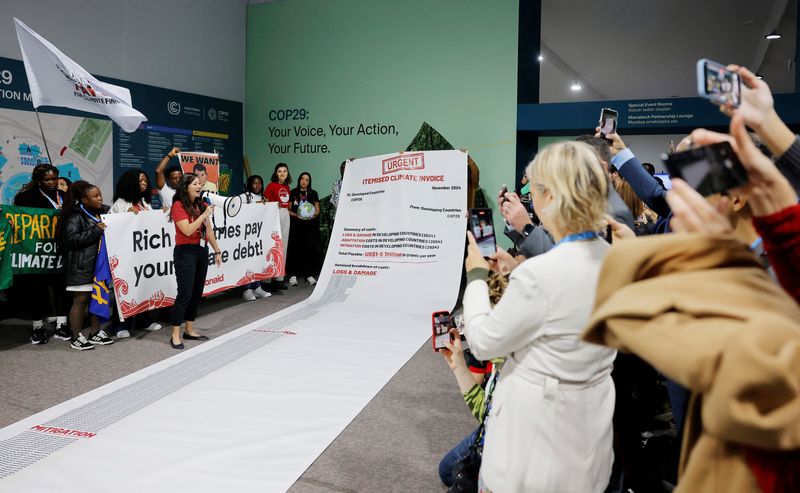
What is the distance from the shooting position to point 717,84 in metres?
0.81

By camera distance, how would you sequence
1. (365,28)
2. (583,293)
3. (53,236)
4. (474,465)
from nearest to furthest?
(583,293) → (474,465) → (53,236) → (365,28)

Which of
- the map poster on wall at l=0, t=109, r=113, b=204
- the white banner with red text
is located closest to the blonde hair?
the white banner with red text

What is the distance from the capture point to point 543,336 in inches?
50.8

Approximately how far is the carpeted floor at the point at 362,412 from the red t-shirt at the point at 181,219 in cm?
85

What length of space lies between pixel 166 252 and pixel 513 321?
4.34 m

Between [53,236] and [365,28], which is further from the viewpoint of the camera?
[365,28]

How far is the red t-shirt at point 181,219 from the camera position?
421cm

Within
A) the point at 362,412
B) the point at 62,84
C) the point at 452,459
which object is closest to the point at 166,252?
the point at 62,84

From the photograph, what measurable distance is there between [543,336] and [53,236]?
4429mm

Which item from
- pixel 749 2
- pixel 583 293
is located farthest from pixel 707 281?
pixel 749 2

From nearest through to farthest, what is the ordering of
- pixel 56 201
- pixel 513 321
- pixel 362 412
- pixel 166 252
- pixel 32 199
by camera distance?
pixel 513 321
pixel 362 412
pixel 32 199
pixel 56 201
pixel 166 252

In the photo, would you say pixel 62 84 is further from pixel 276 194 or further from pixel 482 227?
pixel 482 227

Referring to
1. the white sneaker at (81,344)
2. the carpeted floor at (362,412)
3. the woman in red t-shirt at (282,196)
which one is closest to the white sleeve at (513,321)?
the carpeted floor at (362,412)

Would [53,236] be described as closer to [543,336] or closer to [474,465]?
[474,465]
